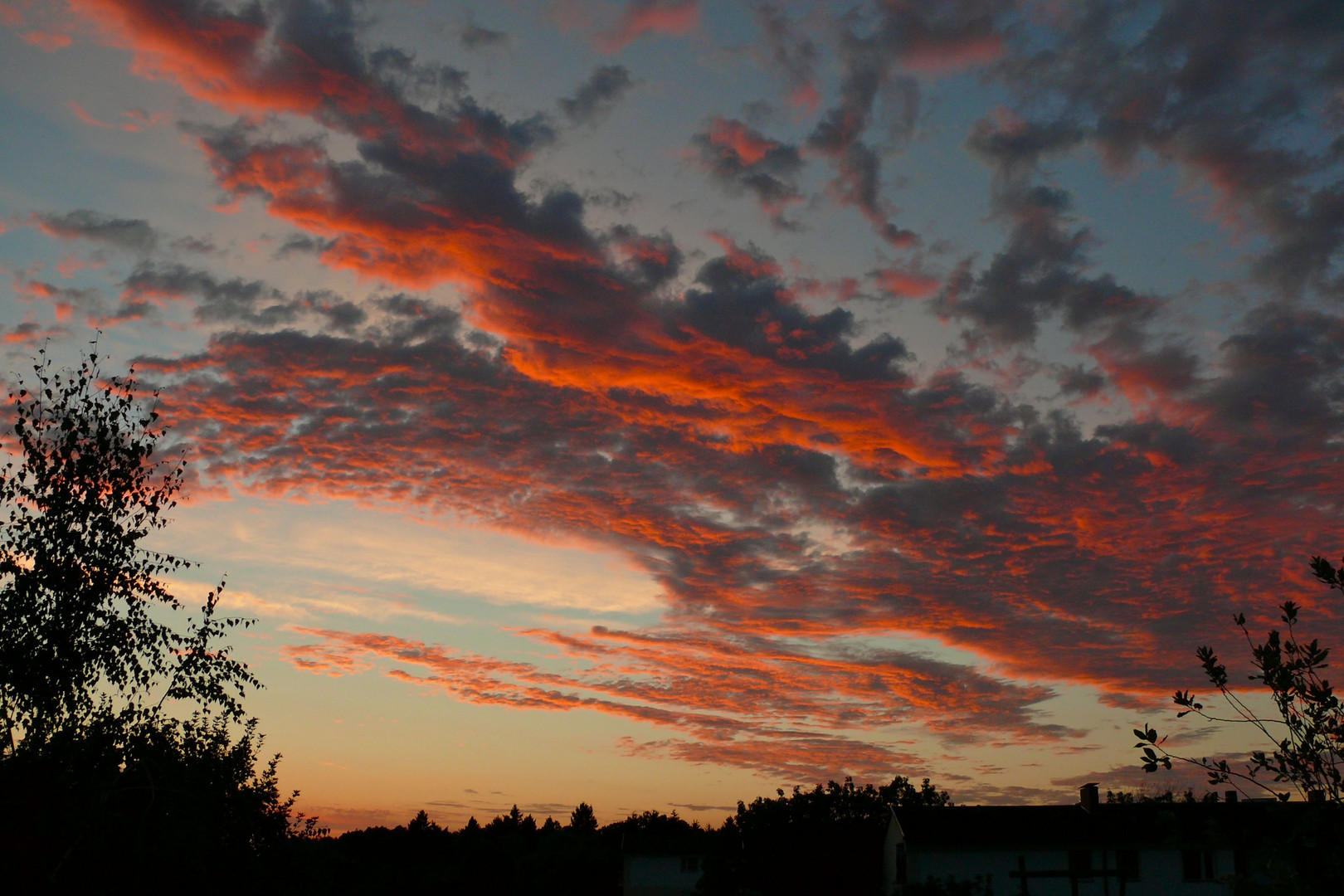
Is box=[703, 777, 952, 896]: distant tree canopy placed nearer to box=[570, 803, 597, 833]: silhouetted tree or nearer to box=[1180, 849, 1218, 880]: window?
box=[1180, 849, 1218, 880]: window

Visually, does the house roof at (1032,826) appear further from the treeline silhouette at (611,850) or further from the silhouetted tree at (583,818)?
the silhouetted tree at (583,818)

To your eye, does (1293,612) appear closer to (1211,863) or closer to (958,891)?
(958,891)

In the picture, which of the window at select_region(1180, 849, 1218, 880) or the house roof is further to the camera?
the window at select_region(1180, 849, 1218, 880)

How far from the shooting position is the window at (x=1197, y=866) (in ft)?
141

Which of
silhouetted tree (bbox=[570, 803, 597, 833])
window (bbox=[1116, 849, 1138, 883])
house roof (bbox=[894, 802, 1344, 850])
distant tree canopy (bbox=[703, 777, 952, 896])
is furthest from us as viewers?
silhouetted tree (bbox=[570, 803, 597, 833])

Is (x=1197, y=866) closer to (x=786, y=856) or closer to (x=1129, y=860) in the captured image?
(x=1129, y=860)

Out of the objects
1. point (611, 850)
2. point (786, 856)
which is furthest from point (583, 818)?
point (786, 856)

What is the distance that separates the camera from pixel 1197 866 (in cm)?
4350

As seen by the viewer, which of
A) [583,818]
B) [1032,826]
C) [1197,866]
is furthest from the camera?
[583,818]

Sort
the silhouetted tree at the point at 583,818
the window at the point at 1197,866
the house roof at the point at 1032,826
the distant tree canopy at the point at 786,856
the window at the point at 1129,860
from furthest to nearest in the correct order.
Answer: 1. the silhouetted tree at the point at 583,818
2. the distant tree canopy at the point at 786,856
3. the window at the point at 1197,866
4. the house roof at the point at 1032,826
5. the window at the point at 1129,860

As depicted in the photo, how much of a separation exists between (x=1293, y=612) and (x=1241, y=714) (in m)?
1.49

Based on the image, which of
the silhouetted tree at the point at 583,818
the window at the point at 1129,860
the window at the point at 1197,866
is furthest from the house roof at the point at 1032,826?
the silhouetted tree at the point at 583,818

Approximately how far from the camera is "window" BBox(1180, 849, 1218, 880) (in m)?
43.0

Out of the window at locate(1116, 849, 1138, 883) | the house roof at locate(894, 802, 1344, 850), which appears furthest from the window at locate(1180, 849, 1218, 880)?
the window at locate(1116, 849, 1138, 883)
